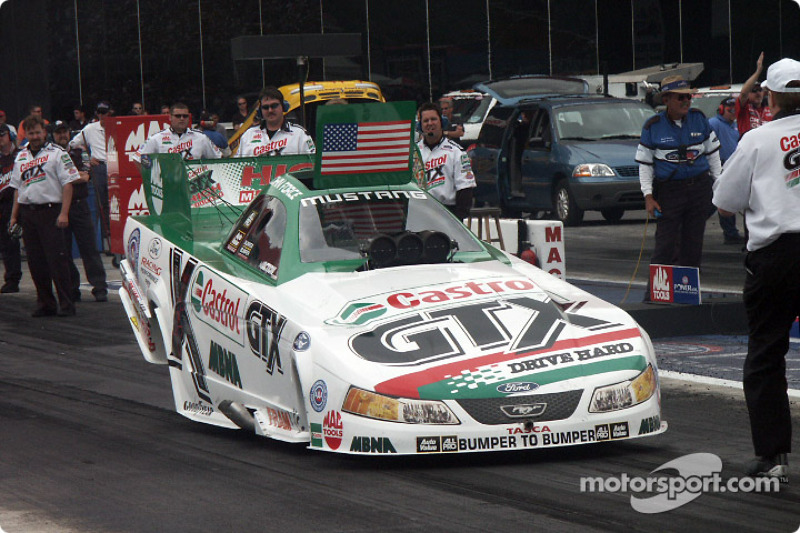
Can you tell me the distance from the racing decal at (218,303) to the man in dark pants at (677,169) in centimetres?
481

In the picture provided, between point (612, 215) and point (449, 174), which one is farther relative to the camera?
point (612, 215)

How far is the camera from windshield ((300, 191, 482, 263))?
8078 millimetres

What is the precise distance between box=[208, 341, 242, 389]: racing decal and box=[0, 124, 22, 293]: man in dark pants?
339 inches

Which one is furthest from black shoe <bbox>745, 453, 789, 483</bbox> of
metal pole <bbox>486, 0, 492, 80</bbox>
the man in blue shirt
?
metal pole <bbox>486, 0, 492, 80</bbox>

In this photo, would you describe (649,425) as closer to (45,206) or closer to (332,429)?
(332,429)

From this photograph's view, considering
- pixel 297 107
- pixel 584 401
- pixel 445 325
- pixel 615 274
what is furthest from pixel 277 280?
pixel 297 107

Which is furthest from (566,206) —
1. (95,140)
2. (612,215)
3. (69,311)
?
(69,311)

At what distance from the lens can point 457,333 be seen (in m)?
7.14

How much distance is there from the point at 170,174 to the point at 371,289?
2.82 m

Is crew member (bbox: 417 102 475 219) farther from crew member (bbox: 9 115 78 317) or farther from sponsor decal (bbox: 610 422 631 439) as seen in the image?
sponsor decal (bbox: 610 422 631 439)

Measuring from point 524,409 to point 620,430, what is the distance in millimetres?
495

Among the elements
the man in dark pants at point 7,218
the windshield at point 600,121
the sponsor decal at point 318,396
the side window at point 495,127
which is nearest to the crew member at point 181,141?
the man in dark pants at point 7,218

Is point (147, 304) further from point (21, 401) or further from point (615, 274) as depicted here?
point (615, 274)

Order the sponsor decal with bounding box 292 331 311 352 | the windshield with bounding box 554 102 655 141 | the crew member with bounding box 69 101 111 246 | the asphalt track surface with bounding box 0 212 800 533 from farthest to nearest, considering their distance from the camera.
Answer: the windshield with bounding box 554 102 655 141, the crew member with bounding box 69 101 111 246, the sponsor decal with bounding box 292 331 311 352, the asphalt track surface with bounding box 0 212 800 533
